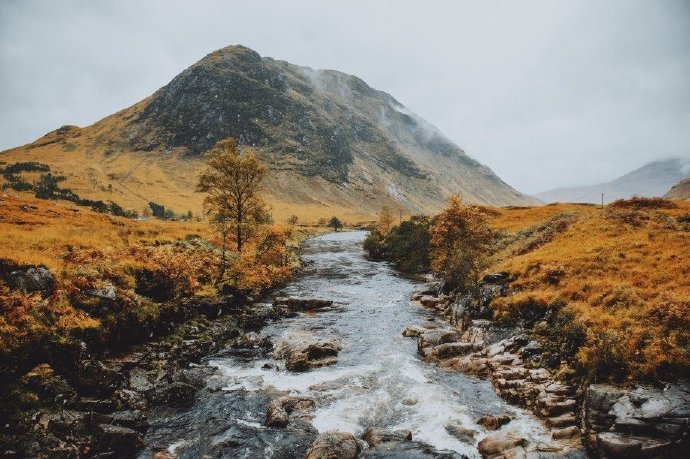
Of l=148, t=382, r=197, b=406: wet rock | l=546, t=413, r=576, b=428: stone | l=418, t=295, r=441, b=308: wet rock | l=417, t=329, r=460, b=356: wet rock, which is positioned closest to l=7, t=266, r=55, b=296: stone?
l=148, t=382, r=197, b=406: wet rock

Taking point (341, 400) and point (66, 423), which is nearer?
point (66, 423)

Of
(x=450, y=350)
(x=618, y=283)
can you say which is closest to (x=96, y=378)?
(x=450, y=350)

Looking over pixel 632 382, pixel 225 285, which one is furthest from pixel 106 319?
pixel 632 382

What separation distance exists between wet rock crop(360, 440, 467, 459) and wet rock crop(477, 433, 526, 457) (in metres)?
1.04

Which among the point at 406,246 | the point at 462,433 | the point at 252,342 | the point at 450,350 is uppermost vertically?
the point at 406,246

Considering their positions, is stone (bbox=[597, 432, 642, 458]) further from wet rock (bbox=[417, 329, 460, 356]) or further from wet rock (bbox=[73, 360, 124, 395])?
wet rock (bbox=[73, 360, 124, 395])

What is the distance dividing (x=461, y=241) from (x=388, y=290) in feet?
33.1

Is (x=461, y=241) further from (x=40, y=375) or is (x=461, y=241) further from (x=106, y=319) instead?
(x=40, y=375)

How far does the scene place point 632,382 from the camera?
15.1 meters

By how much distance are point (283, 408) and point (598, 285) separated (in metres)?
19.0

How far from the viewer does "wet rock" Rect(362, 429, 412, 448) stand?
15.4 m

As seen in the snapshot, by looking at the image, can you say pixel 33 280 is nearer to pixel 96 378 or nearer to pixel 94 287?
pixel 94 287

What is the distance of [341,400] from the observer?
19328 mm

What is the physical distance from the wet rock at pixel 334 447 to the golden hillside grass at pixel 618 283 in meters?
10.9
